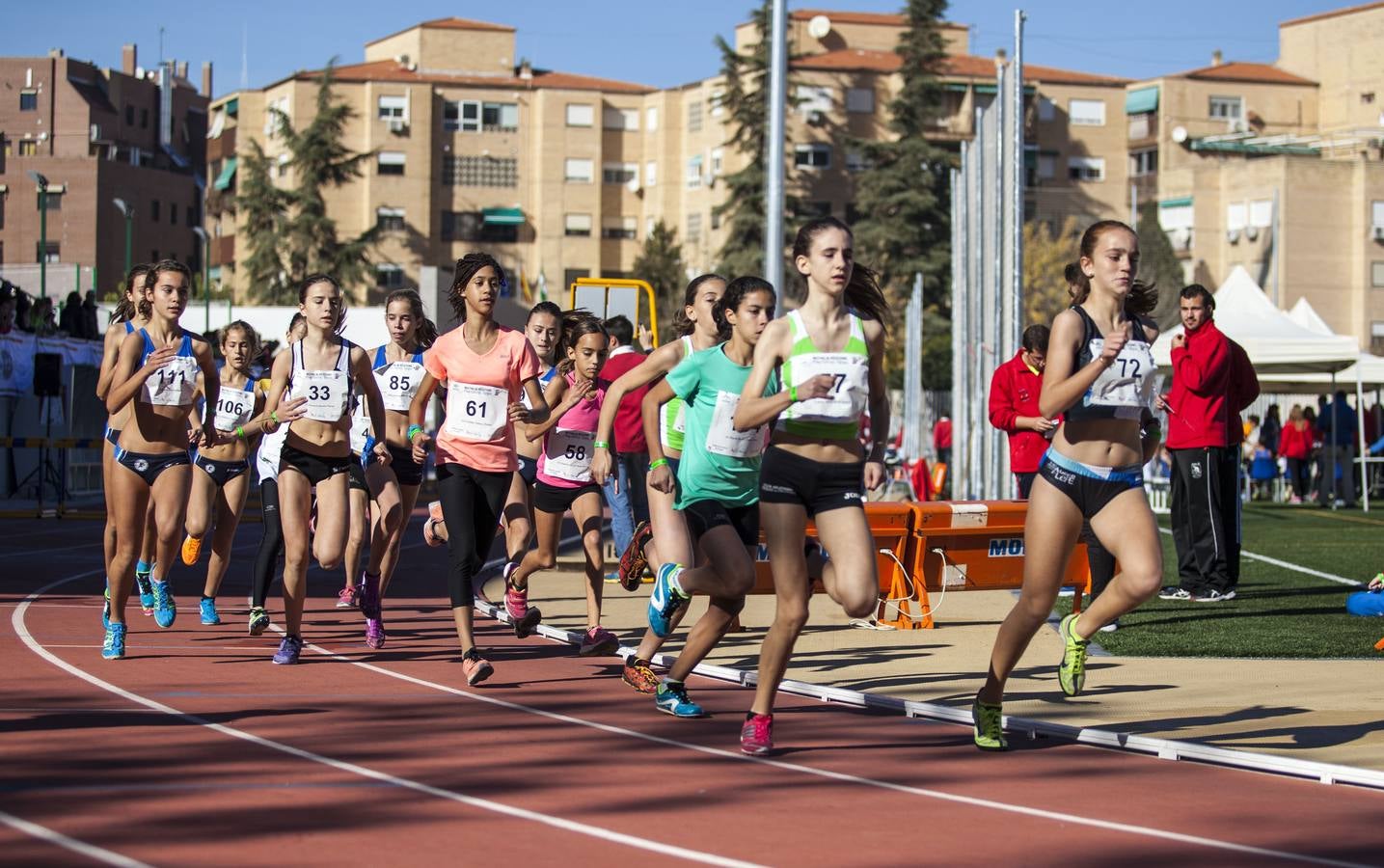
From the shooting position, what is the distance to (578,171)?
317ft

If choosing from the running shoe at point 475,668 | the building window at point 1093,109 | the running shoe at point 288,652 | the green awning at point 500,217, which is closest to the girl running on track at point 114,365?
the running shoe at point 288,652

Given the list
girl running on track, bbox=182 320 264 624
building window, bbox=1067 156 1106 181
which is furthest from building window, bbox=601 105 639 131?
girl running on track, bbox=182 320 264 624

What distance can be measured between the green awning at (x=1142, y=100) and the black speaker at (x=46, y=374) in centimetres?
7607

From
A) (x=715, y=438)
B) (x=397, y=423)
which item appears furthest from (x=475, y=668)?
(x=397, y=423)

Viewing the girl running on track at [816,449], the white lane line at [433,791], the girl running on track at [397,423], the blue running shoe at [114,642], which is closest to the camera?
the white lane line at [433,791]

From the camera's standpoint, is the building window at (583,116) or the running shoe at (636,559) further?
the building window at (583,116)

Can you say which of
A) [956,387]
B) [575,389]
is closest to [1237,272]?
[956,387]

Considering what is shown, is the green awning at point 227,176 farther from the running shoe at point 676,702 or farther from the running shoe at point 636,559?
the running shoe at point 676,702

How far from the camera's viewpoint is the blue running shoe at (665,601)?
8781mm

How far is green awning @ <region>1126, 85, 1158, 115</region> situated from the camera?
308 feet

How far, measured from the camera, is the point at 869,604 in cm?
739

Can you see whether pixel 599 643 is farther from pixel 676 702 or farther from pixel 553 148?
pixel 553 148

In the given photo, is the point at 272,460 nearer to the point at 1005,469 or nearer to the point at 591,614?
the point at 591,614

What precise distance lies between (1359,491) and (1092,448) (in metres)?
33.8
